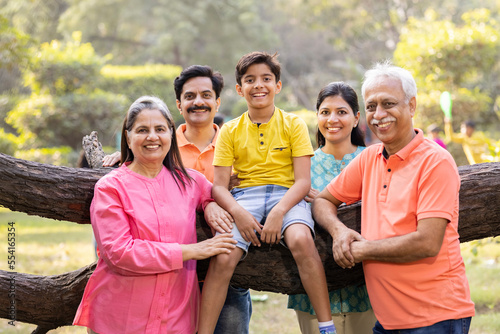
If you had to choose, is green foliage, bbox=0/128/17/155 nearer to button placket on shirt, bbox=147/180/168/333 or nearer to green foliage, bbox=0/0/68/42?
button placket on shirt, bbox=147/180/168/333

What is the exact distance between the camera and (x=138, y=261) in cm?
248

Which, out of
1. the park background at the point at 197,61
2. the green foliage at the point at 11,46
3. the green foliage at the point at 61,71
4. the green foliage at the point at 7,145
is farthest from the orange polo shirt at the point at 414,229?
the green foliage at the point at 61,71

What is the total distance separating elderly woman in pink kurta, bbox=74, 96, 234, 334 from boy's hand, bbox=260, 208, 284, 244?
0.63 ft

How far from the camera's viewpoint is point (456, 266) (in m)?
2.41

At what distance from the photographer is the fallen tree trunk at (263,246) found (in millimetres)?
2943

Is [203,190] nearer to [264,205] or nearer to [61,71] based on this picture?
[264,205]

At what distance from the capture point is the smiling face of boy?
10.1 ft

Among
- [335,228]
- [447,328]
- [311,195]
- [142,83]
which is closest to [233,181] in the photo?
[311,195]

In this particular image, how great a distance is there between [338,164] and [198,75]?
115cm

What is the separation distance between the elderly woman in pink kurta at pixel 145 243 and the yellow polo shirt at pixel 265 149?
1.31 feet

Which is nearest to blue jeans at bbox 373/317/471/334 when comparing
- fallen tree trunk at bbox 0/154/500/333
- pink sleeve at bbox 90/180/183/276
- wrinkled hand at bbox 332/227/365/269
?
wrinkled hand at bbox 332/227/365/269

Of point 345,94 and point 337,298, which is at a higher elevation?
point 345,94

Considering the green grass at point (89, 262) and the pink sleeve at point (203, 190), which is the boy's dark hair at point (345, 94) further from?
the green grass at point (89, 262)

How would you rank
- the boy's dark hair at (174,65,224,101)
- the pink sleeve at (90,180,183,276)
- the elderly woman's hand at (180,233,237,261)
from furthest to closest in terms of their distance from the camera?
the boy's dark hair at (174,65,224,101) < the elderly woman's hand at (180,233,237,261) < the pink sleeve at (90,180,183,276)
